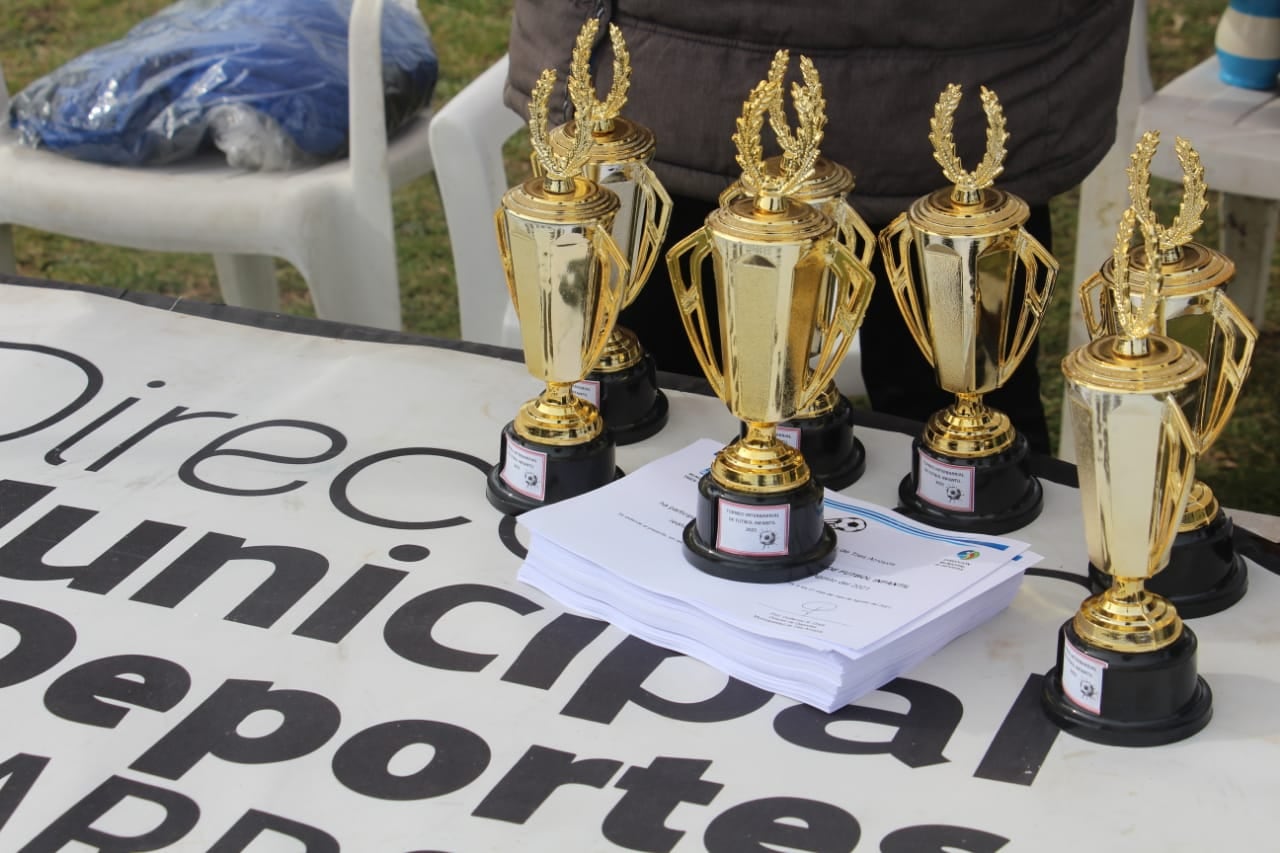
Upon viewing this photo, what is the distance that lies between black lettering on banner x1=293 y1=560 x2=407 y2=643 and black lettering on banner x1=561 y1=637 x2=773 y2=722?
182 millimetres

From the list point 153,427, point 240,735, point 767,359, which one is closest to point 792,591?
point 767,359

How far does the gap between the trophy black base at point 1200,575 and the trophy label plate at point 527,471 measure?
427 millimetres

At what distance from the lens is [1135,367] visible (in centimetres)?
87

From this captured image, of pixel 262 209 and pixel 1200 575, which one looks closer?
pixel 1200 575

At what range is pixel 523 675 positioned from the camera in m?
1.03

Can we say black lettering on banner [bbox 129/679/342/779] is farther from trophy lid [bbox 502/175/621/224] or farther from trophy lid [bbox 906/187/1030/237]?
trophy lid [bbox 906/187/1030/237]

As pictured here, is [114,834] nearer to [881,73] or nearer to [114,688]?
[114,688]

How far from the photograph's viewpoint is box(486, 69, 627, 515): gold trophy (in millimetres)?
1125

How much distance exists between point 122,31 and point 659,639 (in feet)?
12.8

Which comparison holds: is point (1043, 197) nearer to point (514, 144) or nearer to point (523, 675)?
point (523, 675)

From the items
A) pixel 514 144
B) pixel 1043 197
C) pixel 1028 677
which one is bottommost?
pixel 514 144

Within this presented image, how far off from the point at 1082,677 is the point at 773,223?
1.12ft

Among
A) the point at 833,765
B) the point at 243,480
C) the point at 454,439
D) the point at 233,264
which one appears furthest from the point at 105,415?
the point at 233,264

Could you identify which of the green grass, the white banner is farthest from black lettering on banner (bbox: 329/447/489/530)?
the green grass
